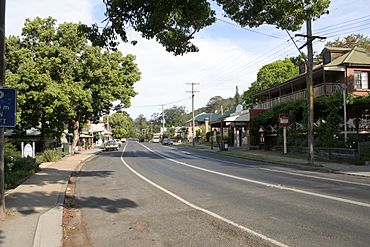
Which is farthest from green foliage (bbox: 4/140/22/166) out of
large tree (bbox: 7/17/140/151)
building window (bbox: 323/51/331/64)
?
building window (bbox: 323/51/331/64)

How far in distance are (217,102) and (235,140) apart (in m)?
101

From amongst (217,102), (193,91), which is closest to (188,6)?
(193,91)

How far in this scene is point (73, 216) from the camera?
10305 mm

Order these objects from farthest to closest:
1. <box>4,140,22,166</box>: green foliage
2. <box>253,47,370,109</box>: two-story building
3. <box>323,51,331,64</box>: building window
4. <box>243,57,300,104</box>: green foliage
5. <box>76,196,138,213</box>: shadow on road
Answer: <box>243,57,300,104</box>: green foliage → <box>323,51,331,64</box>: building window → <box>253,47,370,109</box>: two-story building → <box>4,140,22,166</box>: green foliage → <box>76,196,138,213</box>: shadow on road

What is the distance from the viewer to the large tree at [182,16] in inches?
411

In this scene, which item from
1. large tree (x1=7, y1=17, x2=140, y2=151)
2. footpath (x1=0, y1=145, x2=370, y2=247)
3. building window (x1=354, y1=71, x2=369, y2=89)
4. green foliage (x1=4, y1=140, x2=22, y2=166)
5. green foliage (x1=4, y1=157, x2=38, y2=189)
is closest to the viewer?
footpath (x1=0, y1=145, x2=370, y2=247)

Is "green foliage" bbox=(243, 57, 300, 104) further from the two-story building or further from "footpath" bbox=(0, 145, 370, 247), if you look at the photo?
"footpath" bbox=(0, 145, 370, 247)

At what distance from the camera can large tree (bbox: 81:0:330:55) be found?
1045cm

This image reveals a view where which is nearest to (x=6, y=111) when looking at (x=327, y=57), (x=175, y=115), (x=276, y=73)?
(x=327, y=57)

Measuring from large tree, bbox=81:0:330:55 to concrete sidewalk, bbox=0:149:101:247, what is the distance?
464 centimetres

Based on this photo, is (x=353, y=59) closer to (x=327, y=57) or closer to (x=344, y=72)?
(x=344, y=72)

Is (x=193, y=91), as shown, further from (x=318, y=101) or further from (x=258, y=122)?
(x=318, y=101)

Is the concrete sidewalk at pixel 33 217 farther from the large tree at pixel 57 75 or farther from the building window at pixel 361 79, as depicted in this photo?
the building window at pixel 361 79

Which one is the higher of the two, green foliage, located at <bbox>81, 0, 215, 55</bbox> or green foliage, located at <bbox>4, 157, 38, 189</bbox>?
green foliage, located at <bbox>81, 0, 215, 55</bbox>
